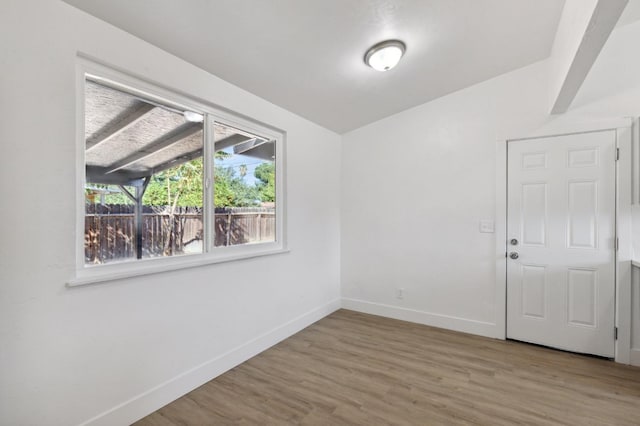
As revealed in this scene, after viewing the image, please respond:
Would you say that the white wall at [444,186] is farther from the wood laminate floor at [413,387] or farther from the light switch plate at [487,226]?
the wood laminate floor at [413,387]

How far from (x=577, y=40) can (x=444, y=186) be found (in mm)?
1772

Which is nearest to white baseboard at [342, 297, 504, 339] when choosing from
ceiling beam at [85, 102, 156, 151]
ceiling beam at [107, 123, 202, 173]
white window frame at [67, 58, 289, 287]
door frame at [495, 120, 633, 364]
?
door frame at [495, 120, 633, 364]

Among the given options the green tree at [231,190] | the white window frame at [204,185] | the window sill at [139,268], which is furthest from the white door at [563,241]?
the window sill at [139,268]

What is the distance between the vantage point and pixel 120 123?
76.9 inches

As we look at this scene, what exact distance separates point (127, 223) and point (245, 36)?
5.03 feet

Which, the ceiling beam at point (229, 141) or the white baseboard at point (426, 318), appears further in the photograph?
the white baseboard at point (426, 318)

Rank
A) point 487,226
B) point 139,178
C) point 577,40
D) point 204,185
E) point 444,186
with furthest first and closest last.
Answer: point 444,186 < point 487,226 < point 204,185 < point 139,178 < point 577,40

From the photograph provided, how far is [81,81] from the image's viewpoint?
1692 mm

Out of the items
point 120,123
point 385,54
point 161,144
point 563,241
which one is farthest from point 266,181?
point 563,241

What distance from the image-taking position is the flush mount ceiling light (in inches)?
92.4

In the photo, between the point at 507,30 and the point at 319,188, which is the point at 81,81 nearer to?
the point at 319,188

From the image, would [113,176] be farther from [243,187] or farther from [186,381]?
[186,381]

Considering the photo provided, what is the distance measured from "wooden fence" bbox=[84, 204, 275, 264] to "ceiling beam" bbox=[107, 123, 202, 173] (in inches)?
11.3

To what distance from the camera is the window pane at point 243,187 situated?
8.47ft
